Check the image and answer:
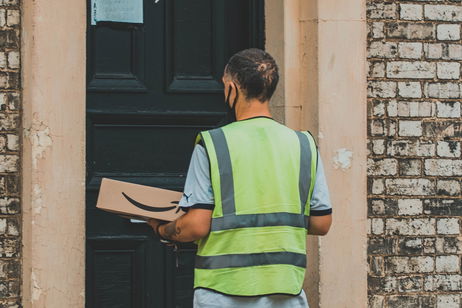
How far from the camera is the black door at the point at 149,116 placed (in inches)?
244

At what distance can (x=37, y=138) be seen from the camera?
5.71m

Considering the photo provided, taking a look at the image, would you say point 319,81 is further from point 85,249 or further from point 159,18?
point 85,249

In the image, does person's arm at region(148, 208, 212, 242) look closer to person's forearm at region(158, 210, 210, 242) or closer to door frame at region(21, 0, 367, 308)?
person's forearm at region(158, 210, 210, 242)

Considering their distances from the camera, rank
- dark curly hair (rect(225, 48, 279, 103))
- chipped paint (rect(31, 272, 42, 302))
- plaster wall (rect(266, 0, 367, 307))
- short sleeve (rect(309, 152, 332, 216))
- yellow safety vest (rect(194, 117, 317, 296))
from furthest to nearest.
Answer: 1. plaster wall (rect(266, 0, 367, 307))
2. chipped paint (rect(31, 272, 42, 302))
3. short sleeve (rect(309, 152, 332, 216))
4. dark curly hair (rect(225, 48, 279, 103))
5. yellow safety vest (rect(194, 117, 317, 296))

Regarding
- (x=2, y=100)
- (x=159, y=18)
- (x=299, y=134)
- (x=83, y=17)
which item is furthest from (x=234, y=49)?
(x=299, y=134)

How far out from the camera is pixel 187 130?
6.39 meters

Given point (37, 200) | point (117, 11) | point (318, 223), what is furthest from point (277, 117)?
point (318, 223)

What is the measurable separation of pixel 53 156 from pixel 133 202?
58.1 inches

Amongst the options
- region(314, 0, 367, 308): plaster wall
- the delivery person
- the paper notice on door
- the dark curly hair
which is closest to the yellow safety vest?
the delivery person

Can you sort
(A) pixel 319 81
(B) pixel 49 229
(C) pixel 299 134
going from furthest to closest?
1. (A) pixel 319 81
2. (B) pixel 49 229
3. (C) pixel 299 134

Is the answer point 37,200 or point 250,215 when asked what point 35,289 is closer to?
point 37,200

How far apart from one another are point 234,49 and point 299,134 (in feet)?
7.42

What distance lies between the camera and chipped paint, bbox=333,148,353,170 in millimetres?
6207

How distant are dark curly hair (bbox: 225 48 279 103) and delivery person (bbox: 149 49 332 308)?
126mm
